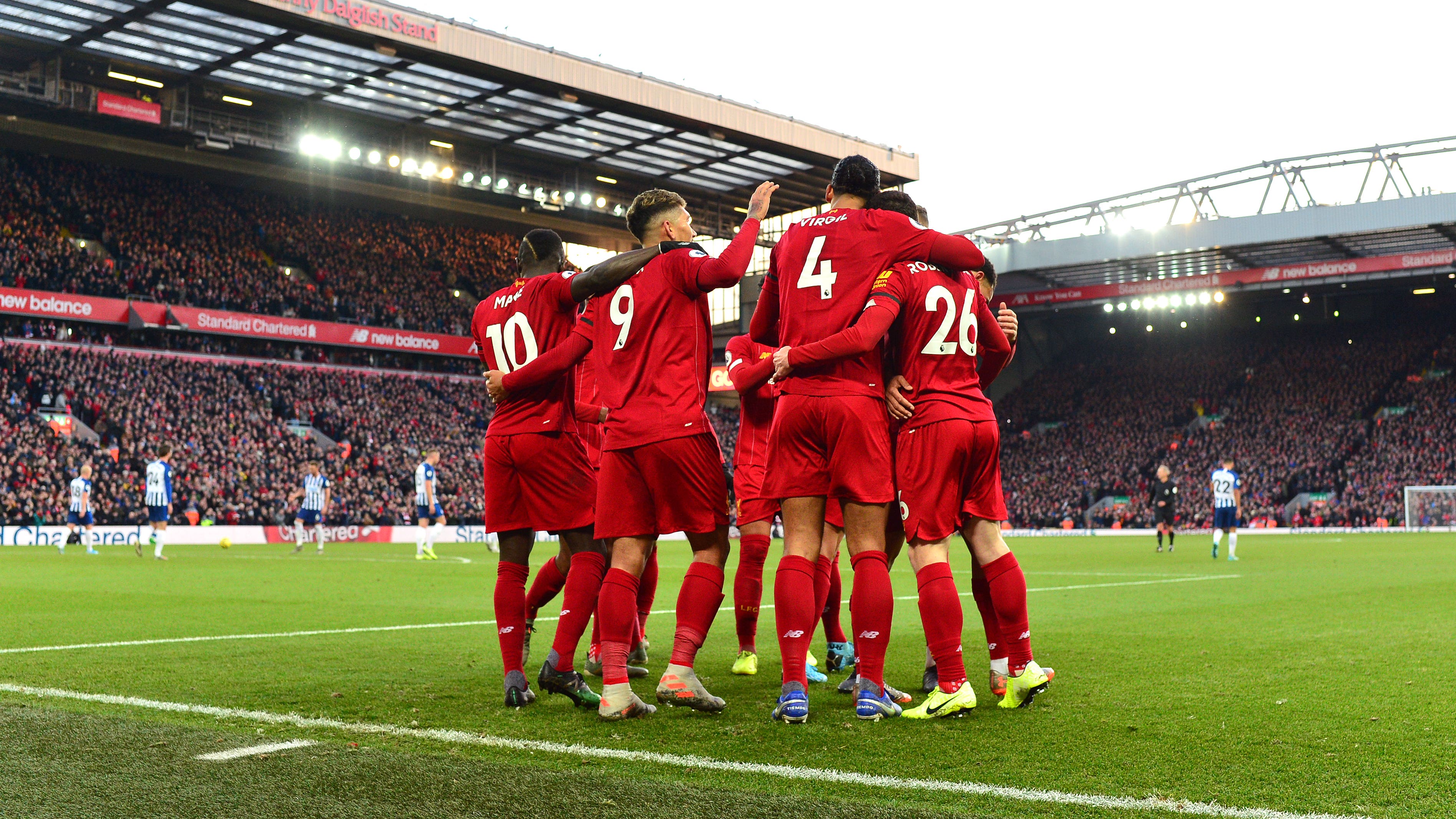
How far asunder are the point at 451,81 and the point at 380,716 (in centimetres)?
3129

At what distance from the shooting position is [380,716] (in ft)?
15.3

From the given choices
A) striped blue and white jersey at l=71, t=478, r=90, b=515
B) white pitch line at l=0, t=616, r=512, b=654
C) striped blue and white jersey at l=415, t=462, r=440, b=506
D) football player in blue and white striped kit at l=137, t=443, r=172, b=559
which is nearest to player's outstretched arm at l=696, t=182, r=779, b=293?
white pitch line at l=0, t=616, r=512, b=654

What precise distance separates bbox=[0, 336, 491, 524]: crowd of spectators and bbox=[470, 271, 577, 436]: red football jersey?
25822 millimetres

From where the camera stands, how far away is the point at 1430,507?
35.4 meters

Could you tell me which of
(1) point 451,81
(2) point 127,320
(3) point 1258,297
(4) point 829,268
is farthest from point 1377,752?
(3) point 1258,297

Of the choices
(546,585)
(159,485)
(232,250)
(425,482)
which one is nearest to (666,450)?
(546,585)

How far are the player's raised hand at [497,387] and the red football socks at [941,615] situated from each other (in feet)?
6.70

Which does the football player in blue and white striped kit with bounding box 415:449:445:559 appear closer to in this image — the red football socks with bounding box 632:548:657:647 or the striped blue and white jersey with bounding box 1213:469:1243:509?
the striped blue and white jersey with bounding box 1213:469:1243:509

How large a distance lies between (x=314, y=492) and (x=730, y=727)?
67.3ft

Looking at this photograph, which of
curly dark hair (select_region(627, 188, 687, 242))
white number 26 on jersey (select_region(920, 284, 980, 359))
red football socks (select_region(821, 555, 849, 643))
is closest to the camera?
white number 26 on jersey (select_region(920, 284, 980, 359))

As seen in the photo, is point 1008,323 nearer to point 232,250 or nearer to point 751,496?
point 751,496

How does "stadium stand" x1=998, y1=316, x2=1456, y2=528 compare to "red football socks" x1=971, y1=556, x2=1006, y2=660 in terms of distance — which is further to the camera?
"stadium stand" x1=998, y1=316, x2=1456, y2=528

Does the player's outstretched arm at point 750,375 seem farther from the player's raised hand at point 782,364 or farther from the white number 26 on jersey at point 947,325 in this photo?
the white number 26 on jersey at point 947,325

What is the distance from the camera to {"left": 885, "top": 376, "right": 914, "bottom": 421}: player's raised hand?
4.94m
